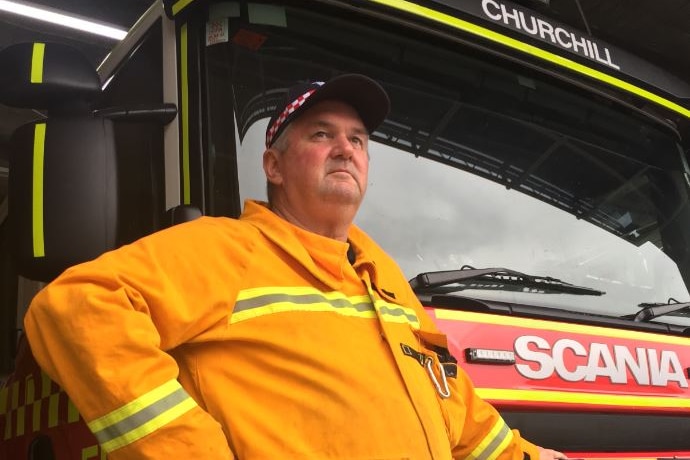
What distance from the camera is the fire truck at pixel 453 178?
164 cm

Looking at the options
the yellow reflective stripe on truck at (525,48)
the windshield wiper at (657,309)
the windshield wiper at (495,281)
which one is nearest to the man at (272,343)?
the windshield wiper at (495,281)

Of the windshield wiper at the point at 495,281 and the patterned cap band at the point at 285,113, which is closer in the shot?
the patterned cap band at the point at 285,113

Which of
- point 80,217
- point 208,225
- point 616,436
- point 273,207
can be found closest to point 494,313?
A: point 616,436

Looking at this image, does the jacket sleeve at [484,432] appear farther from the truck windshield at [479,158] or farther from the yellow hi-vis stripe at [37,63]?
the yellow hi-vis stripe at [37,63]

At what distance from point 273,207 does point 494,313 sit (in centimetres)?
64

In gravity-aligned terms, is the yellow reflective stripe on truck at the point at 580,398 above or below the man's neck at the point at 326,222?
below

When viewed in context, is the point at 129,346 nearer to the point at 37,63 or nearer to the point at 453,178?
the point at 37,63

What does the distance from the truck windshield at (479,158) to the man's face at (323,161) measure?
0.13 meters

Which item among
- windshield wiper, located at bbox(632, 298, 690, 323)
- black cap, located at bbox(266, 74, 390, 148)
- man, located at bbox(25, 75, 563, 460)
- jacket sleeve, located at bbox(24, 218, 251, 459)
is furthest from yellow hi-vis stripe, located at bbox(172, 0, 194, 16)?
windshield wiper, located at bbox(632, 298, 690, 323)

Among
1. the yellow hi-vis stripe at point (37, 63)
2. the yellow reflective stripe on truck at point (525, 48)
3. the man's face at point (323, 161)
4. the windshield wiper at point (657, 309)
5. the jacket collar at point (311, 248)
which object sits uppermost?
the yellow reflective stripe on truck at point (525, 48)

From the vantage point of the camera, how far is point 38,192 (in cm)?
155

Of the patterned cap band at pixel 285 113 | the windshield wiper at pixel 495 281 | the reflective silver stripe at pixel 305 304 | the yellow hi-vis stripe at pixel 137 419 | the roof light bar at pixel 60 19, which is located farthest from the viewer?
the roof light bar at pixel 60 19

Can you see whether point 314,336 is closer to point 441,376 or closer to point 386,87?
point 441,376

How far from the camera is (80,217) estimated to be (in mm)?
1554
